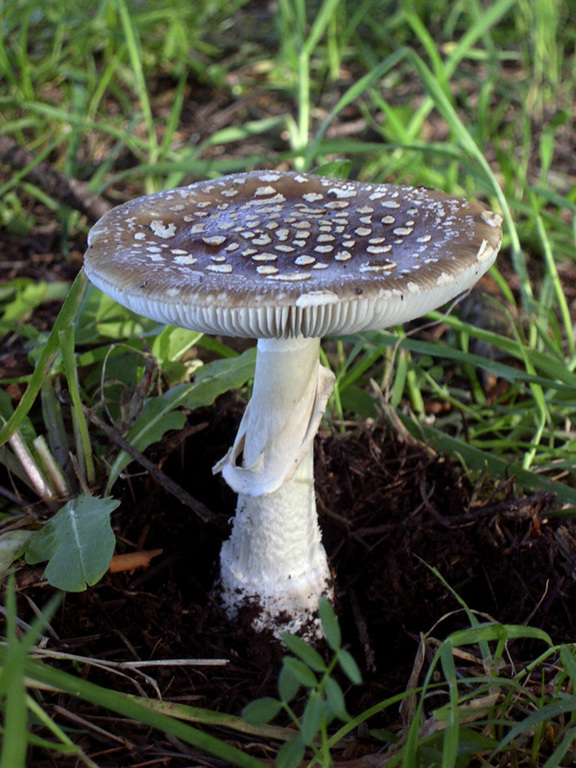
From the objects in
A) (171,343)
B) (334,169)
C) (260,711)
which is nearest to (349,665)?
(260,711)

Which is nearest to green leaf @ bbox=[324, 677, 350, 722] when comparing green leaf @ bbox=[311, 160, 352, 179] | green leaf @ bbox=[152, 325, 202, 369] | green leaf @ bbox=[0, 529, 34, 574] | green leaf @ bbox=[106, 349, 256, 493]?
green leaf @ bbox=[0, 529, 34, 574]

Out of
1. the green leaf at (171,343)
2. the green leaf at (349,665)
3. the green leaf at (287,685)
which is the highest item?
the green leaf at (349,665)

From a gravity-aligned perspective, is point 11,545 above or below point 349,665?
below

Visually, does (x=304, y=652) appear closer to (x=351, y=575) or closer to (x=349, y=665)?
(x=349, y=665)

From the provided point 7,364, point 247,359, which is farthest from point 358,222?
point 7,364

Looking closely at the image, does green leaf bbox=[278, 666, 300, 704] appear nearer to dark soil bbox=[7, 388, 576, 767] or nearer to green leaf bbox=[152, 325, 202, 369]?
dark soil bbox=[7, 388, 576, 767]

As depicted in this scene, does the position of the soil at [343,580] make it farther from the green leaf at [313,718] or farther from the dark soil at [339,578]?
the green leaf at [313,718]

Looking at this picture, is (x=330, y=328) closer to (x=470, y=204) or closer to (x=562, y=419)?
(x=470, y=204)

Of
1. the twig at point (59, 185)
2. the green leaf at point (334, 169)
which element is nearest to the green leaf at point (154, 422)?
the green leaf at point (334, 169)
